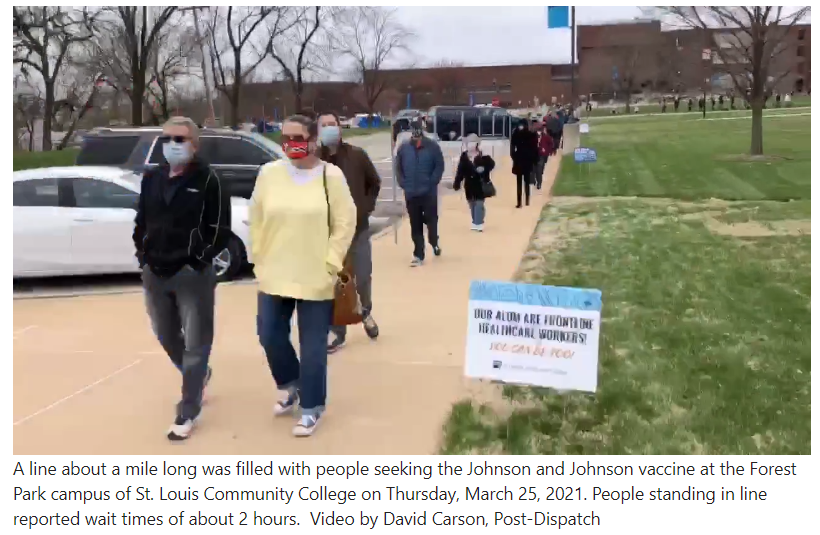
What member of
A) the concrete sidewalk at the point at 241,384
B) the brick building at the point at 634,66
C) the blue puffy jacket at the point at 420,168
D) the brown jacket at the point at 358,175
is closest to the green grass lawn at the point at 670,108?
the brick building at the point at 634,66

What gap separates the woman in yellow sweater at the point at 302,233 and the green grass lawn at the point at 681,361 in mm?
958

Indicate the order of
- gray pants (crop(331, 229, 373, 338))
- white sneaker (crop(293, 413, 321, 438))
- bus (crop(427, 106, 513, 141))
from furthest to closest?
1. bus (crop(427, 106, 513, 141))
2. gray pants (crop(331, 229, 373, 338))
3. white sneaker (crop(293, 413, 321, 438))

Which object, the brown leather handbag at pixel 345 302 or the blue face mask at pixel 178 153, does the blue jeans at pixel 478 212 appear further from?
the blue face mask at pixel 178 153

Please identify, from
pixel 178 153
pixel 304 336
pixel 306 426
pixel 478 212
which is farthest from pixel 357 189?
pixel 478 212

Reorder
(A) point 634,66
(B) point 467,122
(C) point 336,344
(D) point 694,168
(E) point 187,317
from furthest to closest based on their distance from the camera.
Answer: (A) point 634,66, (B) point 467,122, (D) point 694,168, (C) point 336,344, (E) point 187,317

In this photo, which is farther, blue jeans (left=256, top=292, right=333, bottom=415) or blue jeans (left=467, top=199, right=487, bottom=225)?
blue jeans (left=467, top=199, right=487, bottom=225)

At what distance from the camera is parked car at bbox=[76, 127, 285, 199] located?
43.0 ft

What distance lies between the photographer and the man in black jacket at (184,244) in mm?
4598

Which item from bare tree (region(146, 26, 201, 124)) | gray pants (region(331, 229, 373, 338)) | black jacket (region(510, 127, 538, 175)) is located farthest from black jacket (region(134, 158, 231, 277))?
bare tree (region(146, 26, 201, 124))

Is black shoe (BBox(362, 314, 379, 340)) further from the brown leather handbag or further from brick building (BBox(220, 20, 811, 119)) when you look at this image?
brick building (BBox(220, 20, 811, 119))

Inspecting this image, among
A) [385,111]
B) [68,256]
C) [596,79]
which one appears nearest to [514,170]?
[68,256]

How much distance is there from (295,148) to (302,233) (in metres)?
0.43

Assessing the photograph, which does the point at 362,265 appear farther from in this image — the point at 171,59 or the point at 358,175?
the point at 171,59

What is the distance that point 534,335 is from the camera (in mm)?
4594
